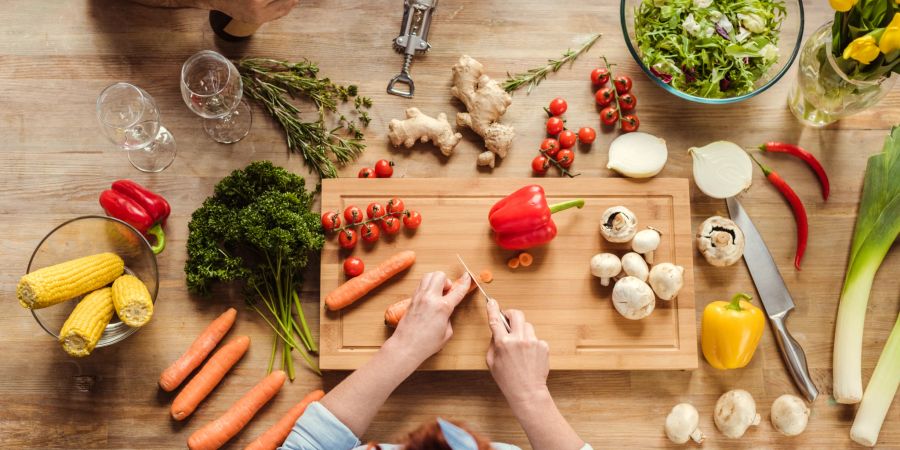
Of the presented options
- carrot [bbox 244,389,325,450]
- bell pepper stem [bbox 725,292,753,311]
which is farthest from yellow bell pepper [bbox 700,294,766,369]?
carrot [bbox 244,389,325,450]

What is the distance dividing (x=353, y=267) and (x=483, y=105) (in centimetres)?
73

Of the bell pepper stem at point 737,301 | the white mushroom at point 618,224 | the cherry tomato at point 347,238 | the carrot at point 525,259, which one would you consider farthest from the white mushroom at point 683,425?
the cherry tomato at point 347,238

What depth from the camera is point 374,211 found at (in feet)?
7.13

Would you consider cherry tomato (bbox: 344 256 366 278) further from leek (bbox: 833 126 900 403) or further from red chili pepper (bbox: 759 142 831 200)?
leek (bbox: 833 126 900 403)

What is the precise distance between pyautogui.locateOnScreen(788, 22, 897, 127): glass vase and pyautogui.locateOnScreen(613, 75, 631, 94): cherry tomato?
1.94 feet

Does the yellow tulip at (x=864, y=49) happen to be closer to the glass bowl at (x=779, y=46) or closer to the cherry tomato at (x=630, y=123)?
the glass bowl at (x=779, y=46)

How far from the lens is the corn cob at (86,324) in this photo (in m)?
1.95

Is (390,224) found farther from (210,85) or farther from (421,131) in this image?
(210,85)

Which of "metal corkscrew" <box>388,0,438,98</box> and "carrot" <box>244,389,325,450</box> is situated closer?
"carrot" <box>244,389,325,450</box>

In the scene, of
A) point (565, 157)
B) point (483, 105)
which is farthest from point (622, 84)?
point (483, 105)

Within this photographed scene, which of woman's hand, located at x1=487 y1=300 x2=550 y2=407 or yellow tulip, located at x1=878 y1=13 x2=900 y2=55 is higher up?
yellow tulip, located at x1=878 y1=13 x2=900 y2=55

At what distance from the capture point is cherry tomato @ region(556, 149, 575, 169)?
227 centimetres

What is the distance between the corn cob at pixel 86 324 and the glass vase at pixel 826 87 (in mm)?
2474

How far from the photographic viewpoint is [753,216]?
235cm
